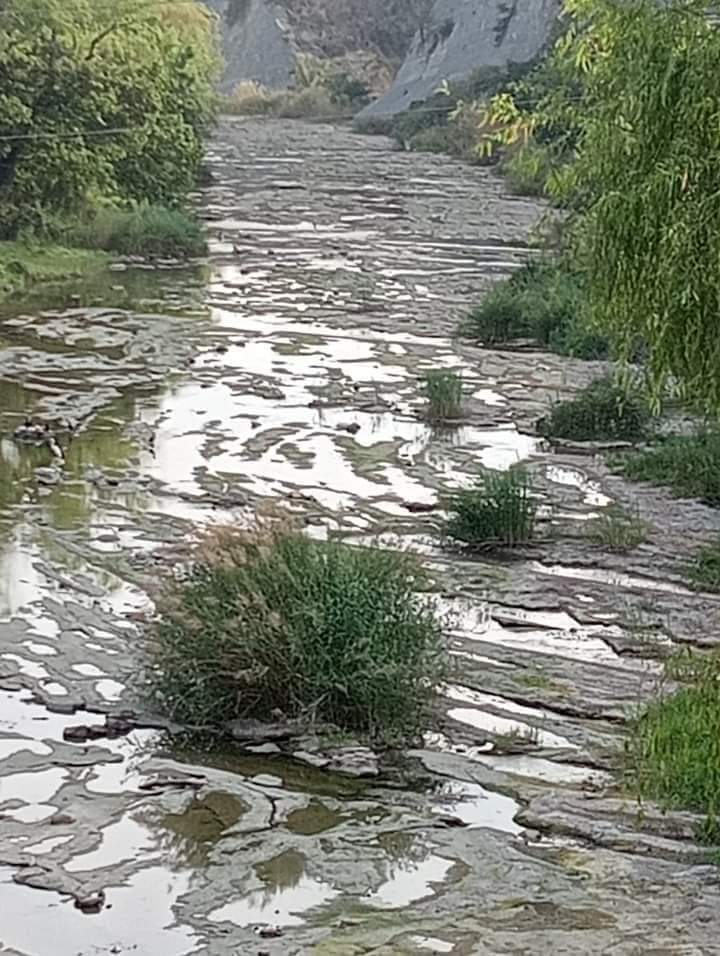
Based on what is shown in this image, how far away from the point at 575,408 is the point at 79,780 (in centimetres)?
1077

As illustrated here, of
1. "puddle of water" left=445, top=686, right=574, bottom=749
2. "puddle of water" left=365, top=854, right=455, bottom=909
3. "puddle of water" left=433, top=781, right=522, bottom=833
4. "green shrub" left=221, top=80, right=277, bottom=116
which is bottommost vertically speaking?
"puddle of water" left=365, top=854, right=455, bottom=909

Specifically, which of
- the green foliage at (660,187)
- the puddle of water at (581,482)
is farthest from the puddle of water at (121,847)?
the puddle of water at (581,482)

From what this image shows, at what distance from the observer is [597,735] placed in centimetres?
1104

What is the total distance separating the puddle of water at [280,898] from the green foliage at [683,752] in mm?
1920

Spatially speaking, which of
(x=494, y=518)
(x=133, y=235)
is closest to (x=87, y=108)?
(x=133, y=235)

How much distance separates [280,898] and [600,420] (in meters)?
11.7

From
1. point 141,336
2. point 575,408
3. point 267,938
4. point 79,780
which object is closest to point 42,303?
point 141,336

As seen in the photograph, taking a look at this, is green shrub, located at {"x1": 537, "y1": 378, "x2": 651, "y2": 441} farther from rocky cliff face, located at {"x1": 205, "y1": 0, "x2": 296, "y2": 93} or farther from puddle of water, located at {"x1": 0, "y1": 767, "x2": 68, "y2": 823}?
rocky cliff face, located at {"x1": 205, "y1": 0, "x2": 296, "y2": 93}

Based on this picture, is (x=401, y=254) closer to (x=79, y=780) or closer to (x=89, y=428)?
(x=89, y=428)

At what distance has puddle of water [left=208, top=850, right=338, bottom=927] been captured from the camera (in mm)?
8719

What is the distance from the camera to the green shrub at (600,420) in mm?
19812

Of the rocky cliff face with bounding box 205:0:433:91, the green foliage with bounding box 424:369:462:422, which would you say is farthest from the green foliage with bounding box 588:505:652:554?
the rocky cliff face with bounding box 205:0:433:91

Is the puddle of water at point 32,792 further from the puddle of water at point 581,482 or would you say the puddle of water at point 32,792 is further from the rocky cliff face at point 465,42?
the rocky cliff face at point 465,42

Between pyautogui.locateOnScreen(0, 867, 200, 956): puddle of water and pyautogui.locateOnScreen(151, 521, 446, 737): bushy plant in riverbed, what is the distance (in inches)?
72.0
